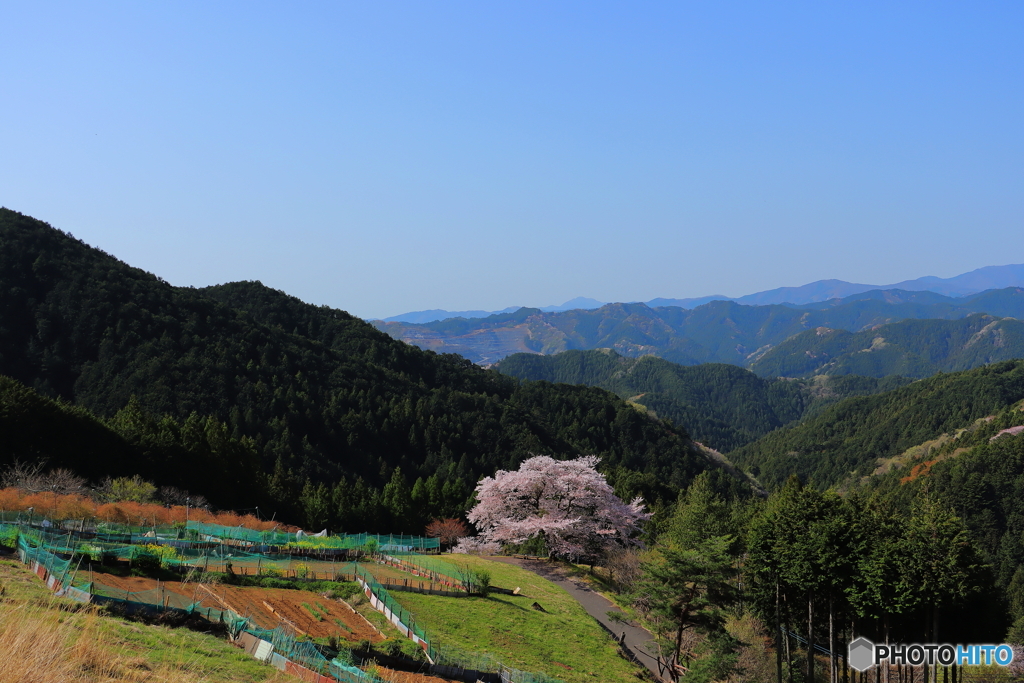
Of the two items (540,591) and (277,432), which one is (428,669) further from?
(277,432)

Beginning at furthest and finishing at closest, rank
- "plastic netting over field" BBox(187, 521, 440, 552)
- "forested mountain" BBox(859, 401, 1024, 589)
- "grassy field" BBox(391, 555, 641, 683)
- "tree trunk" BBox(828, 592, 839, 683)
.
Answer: "forested mountain" BBox(859, 401, 1024, 589) → "plastic netting over field" BBox(187, 521, 440, 552) → "tree trunk" BBox(828, 592, 839, 683) → "grassy field" BBox(391, 555, 641, 683)

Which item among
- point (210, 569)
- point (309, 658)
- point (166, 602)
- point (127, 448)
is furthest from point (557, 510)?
point (127, 448)

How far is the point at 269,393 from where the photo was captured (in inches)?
4373

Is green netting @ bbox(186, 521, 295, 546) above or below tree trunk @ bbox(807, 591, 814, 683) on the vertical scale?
above

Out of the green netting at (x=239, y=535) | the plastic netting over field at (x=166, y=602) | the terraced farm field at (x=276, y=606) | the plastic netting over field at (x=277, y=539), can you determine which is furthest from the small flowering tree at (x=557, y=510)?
the plastic netting over field at (x=166, y=602)

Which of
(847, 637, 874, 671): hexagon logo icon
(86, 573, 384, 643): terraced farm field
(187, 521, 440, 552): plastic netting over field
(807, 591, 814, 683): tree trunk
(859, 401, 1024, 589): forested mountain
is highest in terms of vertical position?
(86, 573, 384, 643): terraced farm field

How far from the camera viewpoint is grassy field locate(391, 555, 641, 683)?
28641mm

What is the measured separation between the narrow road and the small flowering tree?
2.42 m

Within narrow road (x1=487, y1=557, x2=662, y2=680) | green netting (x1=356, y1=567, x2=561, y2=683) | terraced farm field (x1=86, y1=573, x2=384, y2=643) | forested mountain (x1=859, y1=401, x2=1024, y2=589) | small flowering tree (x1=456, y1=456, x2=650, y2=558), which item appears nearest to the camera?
green netting (x1=356, y1=567, x2=561, y2=683)

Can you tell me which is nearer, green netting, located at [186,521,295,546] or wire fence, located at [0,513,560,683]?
wire fence, located at [0,513,560,683]

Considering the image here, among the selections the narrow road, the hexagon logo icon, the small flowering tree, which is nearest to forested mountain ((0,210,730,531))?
the small flowering tree

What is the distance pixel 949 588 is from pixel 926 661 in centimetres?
382

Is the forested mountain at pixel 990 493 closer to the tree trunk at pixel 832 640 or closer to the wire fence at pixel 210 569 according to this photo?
the tree trunk at pixel 832 640

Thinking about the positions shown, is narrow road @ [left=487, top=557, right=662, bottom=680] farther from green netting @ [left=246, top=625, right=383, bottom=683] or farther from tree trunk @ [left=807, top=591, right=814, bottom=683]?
green netting @ [left=246, top=625, right=383, bottom=683]
